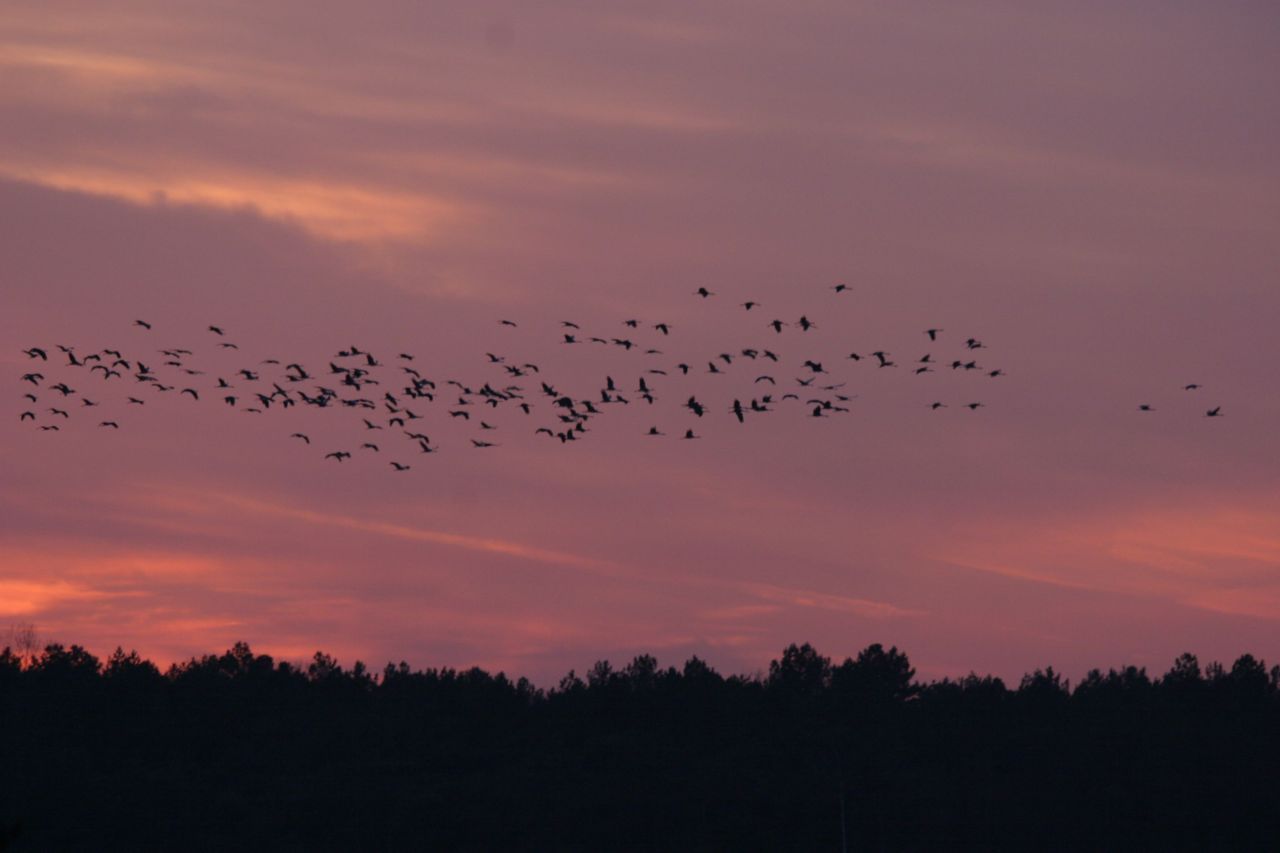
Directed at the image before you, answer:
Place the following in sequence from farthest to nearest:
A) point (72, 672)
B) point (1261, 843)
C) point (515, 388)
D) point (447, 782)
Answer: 1. point (72, 672)
2. point (447, 782)
3. point (1261, 843)
4. point (515, 388)

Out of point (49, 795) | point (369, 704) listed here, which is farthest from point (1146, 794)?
point (49, 795)

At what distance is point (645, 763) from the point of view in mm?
167125

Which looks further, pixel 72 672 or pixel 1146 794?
pixel 72 672

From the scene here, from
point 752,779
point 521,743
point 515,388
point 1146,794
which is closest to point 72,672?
point 521,743

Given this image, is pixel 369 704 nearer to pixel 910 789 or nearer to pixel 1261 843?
pixel 910 789

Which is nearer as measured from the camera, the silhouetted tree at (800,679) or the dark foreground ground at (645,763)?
the dark foreground ground at (645,763)

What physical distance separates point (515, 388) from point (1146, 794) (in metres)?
98.1

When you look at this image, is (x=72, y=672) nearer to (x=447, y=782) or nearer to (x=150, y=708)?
(x=150, y=708)

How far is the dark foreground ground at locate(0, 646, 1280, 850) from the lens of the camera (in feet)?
505

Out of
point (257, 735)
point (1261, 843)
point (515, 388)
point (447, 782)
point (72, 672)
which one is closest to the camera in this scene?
point (515, 388)

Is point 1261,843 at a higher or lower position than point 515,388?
lower

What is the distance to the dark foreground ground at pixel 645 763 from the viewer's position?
505 feet

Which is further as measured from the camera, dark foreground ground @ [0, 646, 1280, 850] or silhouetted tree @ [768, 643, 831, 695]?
silhouetted tree @ [768, 643, 831, 695]

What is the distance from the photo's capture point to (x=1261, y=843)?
15125 cm
